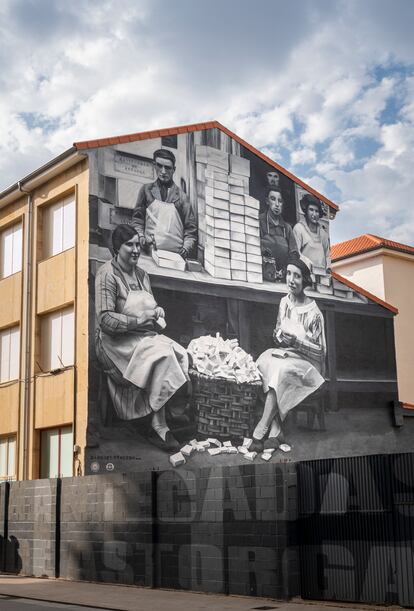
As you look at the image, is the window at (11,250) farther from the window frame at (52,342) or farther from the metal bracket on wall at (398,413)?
the metal bracket on wall at (398,413)

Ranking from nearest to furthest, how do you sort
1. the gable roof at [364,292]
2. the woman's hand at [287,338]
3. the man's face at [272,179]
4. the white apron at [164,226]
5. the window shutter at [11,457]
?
the white apron at [164,226], the window shutter at [11,457], the woman's hand at [287,338], the man's face at [272,179], the gable roof at [364,292]

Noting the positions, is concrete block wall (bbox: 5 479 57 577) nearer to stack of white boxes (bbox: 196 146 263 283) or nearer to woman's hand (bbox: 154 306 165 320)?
woman's hand (bbox: 154 306 165 320)

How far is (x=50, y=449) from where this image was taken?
2488 cm

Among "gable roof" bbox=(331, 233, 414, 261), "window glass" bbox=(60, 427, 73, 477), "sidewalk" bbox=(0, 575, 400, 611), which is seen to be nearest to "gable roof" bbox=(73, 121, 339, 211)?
"gable roof" bbox=(331, 233, 414, 261)

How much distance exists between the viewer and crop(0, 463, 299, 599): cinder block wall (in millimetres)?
14727

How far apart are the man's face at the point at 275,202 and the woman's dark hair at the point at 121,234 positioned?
5.77 metres

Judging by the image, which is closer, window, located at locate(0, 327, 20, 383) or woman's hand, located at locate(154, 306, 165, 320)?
woman's hand, located at locate(154, 306, 165, 320)

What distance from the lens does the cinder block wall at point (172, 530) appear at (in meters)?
14.7

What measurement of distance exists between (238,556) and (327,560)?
190 cm

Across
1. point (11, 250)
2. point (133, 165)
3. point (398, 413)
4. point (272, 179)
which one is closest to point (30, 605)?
point (133, 165)

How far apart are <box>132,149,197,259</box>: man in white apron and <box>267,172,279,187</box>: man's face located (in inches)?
146

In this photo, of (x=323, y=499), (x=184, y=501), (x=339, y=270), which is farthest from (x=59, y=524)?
(x=339, y=270)

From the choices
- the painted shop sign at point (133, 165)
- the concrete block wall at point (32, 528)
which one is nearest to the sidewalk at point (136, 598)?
the concrete block wall at point (32, 528)

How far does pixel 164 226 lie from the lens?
85.4ft
